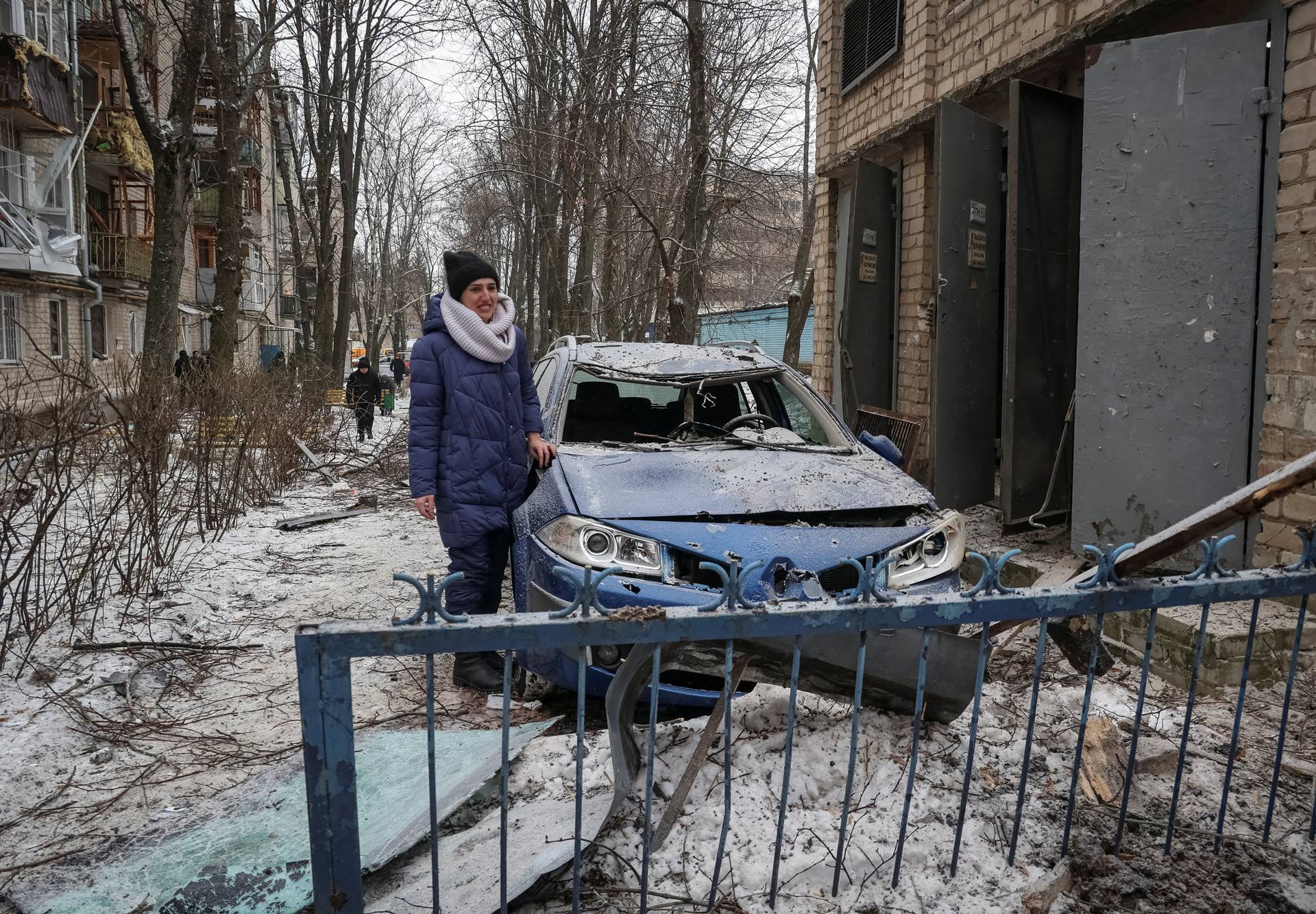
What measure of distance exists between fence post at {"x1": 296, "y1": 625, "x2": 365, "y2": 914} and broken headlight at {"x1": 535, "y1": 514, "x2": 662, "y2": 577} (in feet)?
5.35

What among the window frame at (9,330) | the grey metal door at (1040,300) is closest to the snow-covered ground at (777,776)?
the grey metal door at (1040,300)

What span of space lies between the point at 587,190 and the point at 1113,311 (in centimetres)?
1336

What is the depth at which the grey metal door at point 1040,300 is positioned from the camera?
574 centimetres

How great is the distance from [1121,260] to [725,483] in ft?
9.52

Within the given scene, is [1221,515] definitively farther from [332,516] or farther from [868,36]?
[868,36]

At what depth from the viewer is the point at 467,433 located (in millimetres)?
3996

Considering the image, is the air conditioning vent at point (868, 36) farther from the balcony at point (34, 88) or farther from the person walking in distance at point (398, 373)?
the person walking in distance at point (398, 373)

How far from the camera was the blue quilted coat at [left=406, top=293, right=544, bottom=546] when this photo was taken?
13.0 feet

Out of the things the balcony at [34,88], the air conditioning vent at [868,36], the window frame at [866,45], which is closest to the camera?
the window frame at [866,45]

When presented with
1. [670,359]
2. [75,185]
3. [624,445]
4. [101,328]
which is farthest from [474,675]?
[101,328]

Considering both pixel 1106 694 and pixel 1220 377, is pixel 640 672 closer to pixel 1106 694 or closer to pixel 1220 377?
pixel 1106 694

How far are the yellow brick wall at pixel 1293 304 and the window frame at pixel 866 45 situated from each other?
4887 millimetres

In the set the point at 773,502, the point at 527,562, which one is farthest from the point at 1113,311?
the point at 527,562

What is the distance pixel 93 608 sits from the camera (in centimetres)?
475
